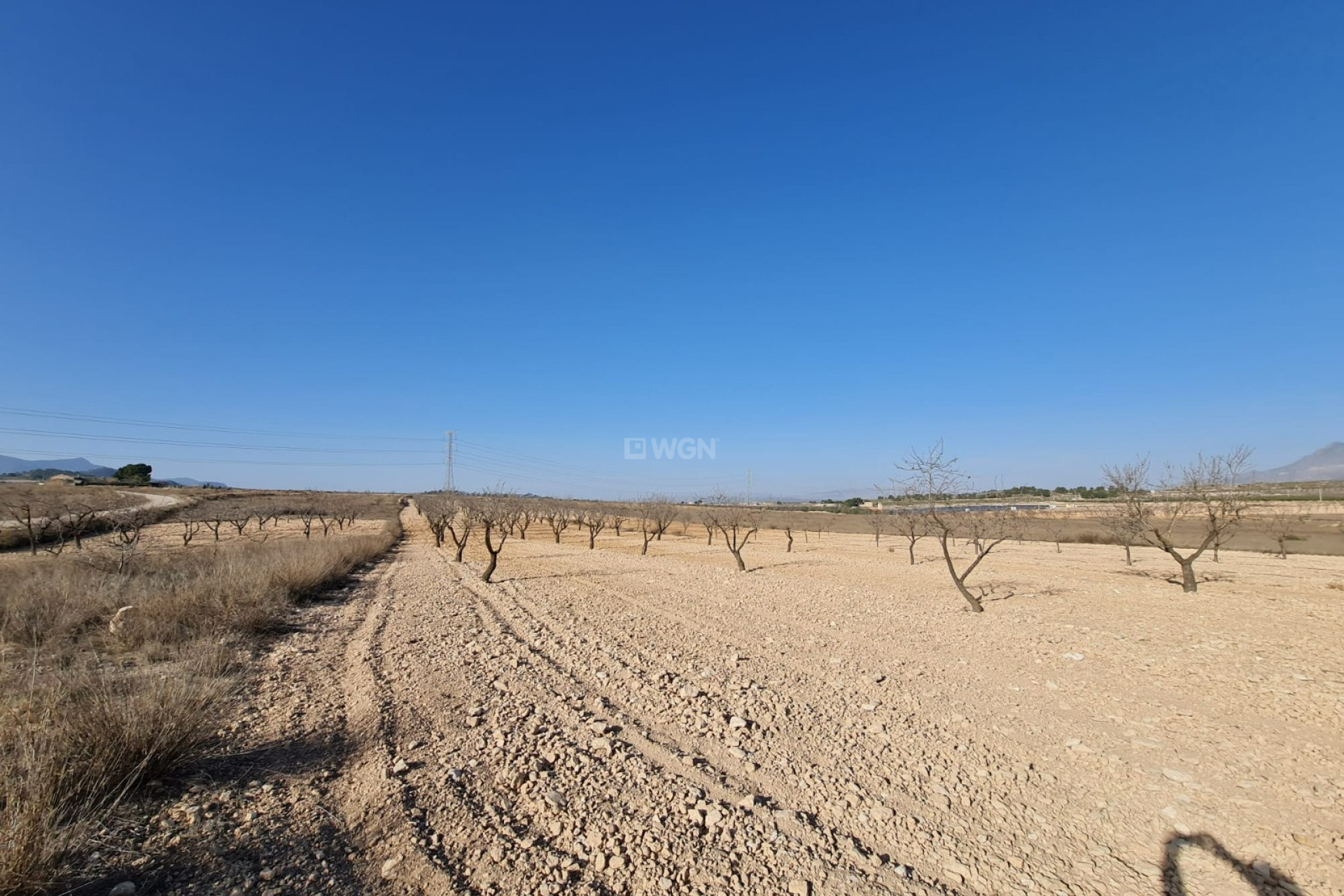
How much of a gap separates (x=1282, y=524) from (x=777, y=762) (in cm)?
4322

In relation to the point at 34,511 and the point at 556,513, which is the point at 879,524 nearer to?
the point at 556,513

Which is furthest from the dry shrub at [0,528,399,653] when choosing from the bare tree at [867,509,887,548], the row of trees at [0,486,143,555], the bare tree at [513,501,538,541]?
the bare tree at [867,509,887,548]

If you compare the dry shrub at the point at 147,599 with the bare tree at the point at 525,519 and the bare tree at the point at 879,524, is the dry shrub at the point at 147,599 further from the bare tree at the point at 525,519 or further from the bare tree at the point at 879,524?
the bare tree at the point at 879,524

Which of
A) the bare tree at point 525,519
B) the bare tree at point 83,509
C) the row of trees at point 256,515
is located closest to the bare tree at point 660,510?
the bare tree at point 525,519

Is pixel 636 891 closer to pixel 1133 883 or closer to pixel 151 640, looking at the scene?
pixel 1133 883

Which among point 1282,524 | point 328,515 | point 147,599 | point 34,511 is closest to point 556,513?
point 328,515

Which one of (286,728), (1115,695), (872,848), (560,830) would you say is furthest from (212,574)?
(1115,695)

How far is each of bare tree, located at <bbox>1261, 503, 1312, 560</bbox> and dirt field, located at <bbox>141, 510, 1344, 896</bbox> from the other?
27448 millimetres

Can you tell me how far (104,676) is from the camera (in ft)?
17.3

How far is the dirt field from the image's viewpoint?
3.87 meters

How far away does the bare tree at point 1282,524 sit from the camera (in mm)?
30614

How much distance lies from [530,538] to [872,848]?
4076cm

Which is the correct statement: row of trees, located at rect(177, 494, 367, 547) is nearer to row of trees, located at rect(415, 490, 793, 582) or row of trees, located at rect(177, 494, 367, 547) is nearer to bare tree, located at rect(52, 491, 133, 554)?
bare tree, located at rect(52, 491, 133, 554)

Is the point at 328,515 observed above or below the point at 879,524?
above
